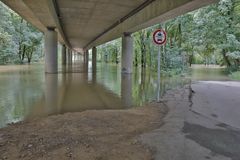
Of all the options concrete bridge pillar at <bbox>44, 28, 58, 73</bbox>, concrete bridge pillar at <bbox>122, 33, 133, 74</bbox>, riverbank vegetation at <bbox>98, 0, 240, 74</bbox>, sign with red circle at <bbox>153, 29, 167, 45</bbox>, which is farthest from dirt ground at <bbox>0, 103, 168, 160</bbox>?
concrete bridge pillar at <bbox>44, 28, 58, 73</bbox>

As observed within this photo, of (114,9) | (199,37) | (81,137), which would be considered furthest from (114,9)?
(81,137)

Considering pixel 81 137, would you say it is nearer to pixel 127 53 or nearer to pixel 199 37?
pixel 127 53

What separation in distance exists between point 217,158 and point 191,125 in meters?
2.07

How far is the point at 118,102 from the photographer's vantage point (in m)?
10.5

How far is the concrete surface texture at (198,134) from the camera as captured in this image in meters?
4.62

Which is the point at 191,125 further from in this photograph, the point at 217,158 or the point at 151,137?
the point at 217,158

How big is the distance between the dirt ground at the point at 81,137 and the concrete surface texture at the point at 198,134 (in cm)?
32

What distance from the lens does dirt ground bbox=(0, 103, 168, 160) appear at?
14.8ft

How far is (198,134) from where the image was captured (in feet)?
18.9

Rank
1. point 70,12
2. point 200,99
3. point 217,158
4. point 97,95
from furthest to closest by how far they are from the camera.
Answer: point 70,12, point 97,95, point 200,99, point 217,158

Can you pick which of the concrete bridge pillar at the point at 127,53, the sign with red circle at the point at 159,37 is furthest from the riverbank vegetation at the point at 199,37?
the sign with red circle at the point at 159,37

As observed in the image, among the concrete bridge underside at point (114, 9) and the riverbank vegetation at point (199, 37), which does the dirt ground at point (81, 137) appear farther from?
the riverbank vegetation at point (199, 37)

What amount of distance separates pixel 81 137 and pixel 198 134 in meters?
2.51

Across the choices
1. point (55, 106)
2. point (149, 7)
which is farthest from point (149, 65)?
point (55, 106)
